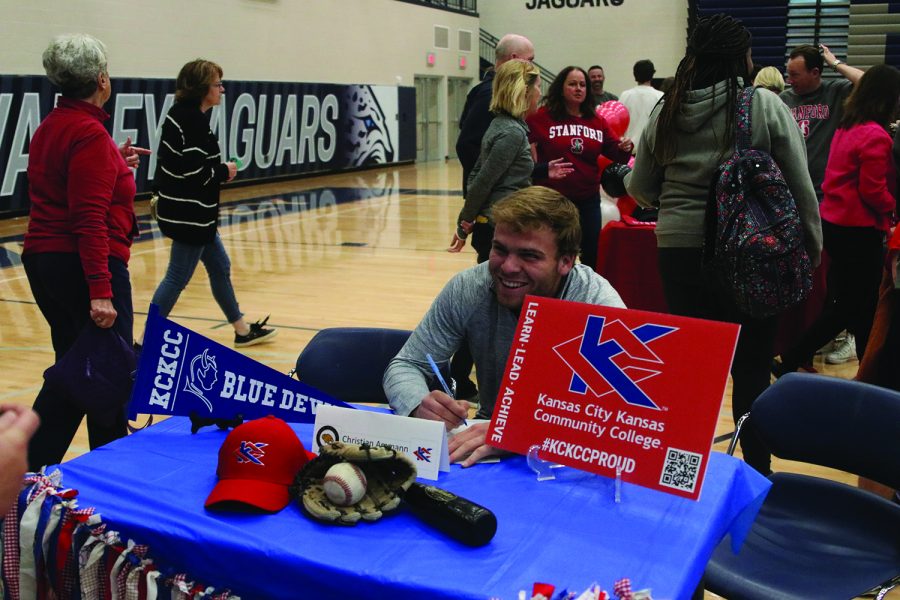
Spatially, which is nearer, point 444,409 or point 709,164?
point 444,409

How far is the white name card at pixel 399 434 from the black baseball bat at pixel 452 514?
0.46 feet

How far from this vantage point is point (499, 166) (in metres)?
4.21

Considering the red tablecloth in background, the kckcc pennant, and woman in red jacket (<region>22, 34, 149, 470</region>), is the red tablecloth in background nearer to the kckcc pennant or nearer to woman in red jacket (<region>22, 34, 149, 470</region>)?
woman in red jacket (<region>22, 34, 149, 470</region>)

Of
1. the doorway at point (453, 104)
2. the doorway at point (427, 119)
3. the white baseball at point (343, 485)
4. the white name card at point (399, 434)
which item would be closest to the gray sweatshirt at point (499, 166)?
the white name card at point (399, 434)

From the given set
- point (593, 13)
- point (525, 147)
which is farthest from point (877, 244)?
point (593, 13)

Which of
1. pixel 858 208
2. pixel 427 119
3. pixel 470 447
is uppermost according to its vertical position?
pixel 427 119

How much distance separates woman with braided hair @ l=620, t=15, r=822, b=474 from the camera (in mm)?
2854

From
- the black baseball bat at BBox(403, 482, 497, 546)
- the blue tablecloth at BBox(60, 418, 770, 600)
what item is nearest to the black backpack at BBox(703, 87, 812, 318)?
the blue tablecloth at BBox(60, 418, 770, 600)

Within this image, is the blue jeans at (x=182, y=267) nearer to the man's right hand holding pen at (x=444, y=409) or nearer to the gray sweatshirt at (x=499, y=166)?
the gray sweatshirt at (x=499, y=166)

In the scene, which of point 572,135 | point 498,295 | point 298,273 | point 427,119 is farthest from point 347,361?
point 427,119

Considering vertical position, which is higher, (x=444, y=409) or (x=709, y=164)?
(x=709, y=164)

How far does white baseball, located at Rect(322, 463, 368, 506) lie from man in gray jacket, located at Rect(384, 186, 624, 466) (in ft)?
1.45

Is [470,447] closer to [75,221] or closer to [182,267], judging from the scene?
[75,221]

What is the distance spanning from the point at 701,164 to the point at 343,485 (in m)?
1.89
